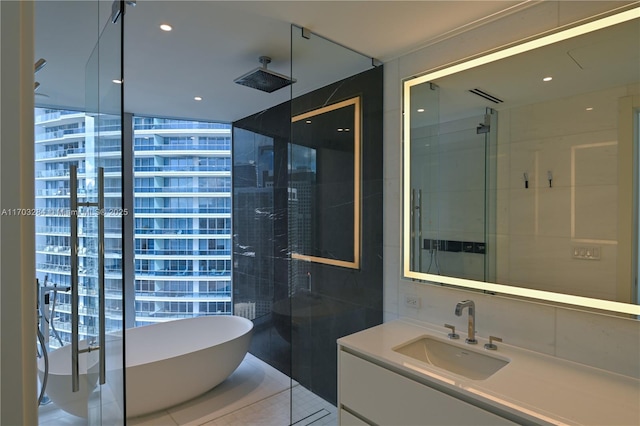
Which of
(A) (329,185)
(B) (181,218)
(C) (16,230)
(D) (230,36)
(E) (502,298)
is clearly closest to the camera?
(C) (16,230)

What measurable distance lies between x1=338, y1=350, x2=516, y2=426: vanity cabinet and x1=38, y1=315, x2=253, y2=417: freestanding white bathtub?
1385 millimetres

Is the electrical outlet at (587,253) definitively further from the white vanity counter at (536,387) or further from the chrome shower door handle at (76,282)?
the chrome shower door handle at (76,282)

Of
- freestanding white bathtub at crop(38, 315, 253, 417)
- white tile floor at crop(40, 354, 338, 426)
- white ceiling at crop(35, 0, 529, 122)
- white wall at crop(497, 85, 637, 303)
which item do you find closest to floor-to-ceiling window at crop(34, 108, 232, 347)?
freestanding white bathtub at crop(38, 315, 253, 417)

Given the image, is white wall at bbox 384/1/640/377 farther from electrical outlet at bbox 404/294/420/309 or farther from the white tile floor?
the white tile floor

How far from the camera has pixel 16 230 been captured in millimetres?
355

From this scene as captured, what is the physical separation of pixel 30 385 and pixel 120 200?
1.38m

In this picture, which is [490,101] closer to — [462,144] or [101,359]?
[462,144]

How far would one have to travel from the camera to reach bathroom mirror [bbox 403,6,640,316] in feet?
5.07

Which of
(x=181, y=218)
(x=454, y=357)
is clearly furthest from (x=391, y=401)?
(x=181, y=218)

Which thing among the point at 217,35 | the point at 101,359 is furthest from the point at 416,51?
the point at 101,359

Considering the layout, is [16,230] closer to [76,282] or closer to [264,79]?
[76,282]

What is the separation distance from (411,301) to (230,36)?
208cm

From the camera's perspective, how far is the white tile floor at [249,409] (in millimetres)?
2615

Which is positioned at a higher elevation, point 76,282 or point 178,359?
point 76,282
